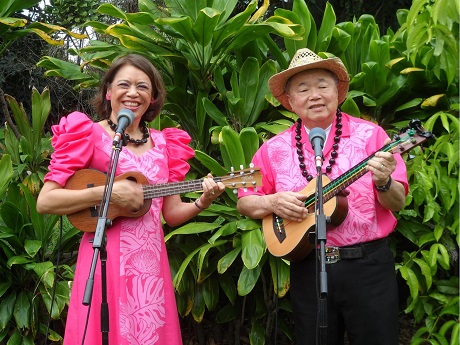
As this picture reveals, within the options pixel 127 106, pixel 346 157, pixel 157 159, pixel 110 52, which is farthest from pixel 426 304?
pixel 110 52

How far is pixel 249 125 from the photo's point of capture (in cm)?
423

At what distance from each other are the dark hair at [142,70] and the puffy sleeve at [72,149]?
9.5 inches

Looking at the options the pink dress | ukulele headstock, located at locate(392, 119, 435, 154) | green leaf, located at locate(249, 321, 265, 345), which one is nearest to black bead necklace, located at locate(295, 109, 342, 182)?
ukulele headstock, located at locate(392, 119, 435, 154)

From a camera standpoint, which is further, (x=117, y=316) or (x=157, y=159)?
(x=157, y=159)

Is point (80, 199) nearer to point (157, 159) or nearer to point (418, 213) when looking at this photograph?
point (157, 159)

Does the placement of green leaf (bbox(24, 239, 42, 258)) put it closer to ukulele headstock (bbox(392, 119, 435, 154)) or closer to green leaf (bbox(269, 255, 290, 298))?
green leaf (bbox(269, 255, 290, 298))

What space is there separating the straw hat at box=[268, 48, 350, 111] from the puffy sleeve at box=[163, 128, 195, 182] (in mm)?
529

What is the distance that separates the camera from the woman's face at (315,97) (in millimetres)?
2686

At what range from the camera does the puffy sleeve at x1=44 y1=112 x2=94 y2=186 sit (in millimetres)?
2568

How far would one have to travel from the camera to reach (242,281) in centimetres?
369

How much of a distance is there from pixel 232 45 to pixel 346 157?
5.77 feet

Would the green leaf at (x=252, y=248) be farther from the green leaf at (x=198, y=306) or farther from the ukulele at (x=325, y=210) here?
the ukulele at (x=325, y=210)

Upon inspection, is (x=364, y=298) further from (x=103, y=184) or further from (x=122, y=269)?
(x=103, y=184)

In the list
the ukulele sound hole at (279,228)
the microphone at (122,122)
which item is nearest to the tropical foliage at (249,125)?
the ukulele sound hole at (279,228)
